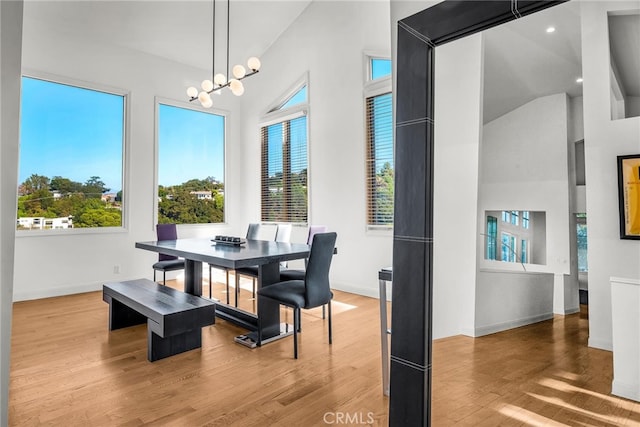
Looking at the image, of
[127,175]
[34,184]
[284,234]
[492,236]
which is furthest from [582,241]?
[34,184]

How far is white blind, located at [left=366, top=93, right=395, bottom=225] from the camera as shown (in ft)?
14.4

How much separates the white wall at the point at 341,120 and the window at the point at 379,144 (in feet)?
0.30

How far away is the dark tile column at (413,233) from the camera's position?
154cm

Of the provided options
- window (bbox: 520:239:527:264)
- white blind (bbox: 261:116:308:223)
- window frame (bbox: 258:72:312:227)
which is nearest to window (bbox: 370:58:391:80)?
window frame (bbox: 258:72:312:227)

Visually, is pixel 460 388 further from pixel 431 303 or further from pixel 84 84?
pixel 84 84

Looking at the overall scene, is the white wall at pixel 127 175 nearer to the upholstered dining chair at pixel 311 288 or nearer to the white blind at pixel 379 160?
the white blind at pixel 379 160

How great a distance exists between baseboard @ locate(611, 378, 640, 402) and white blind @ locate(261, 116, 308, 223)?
4.60 m

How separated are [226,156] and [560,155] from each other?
5918 millimetres

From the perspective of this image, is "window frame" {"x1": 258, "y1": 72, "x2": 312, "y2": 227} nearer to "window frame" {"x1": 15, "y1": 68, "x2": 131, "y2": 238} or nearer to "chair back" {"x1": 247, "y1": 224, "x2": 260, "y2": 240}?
"chair back" {"x1": 247, "y1": 224, "x2": 260, "y2": 240}

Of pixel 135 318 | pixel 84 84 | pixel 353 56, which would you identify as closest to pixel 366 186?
pixel 353 56

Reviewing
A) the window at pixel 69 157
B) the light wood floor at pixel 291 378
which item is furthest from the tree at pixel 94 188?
the light wood floor at pixel 291 378

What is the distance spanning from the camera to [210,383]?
2.24 m

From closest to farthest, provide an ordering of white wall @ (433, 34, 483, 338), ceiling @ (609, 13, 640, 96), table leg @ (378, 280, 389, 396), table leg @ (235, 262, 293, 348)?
ceiling @ (609, 13, 640, 96)
white wall @ (433, 34, 483, 338)
table leg @ (378, 280, 389, 396)
table leg @ (235, 262, 293, 348)

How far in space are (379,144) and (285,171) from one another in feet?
6.19
